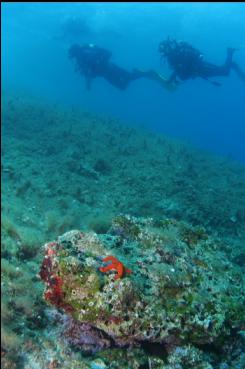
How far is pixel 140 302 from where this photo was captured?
414 cm

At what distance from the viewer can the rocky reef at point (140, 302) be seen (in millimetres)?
4066

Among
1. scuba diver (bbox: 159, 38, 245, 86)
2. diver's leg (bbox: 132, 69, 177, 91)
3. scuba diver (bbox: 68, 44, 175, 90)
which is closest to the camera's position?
scuba diver (bbox: 159, 38, 245, 86)

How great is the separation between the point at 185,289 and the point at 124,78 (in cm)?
1972

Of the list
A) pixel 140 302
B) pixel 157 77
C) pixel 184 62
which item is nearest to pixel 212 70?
pixel 184 62

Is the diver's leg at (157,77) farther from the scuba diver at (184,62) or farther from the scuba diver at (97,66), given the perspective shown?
the scuba diver at (184,62)

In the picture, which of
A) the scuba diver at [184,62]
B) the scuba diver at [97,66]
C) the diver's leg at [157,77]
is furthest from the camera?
the scuba diver at [97,66]

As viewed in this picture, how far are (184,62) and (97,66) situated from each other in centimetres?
587

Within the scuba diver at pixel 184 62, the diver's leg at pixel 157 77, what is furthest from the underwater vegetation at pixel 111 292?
the scuba diver at pixel 184 62

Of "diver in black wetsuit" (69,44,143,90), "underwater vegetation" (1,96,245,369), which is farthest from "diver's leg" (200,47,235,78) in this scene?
"underwater vegetation" (1,96,245,369)

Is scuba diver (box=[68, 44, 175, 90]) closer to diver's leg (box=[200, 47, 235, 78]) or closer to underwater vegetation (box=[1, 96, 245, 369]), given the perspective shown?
diver's leg (box=[200, 47, 235, 78])

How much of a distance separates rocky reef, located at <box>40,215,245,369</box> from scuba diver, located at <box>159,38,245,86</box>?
14709mm

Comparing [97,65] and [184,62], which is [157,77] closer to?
[184,62]

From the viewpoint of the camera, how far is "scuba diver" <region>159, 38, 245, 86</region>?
59.0 feet

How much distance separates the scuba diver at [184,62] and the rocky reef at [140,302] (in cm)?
1471
